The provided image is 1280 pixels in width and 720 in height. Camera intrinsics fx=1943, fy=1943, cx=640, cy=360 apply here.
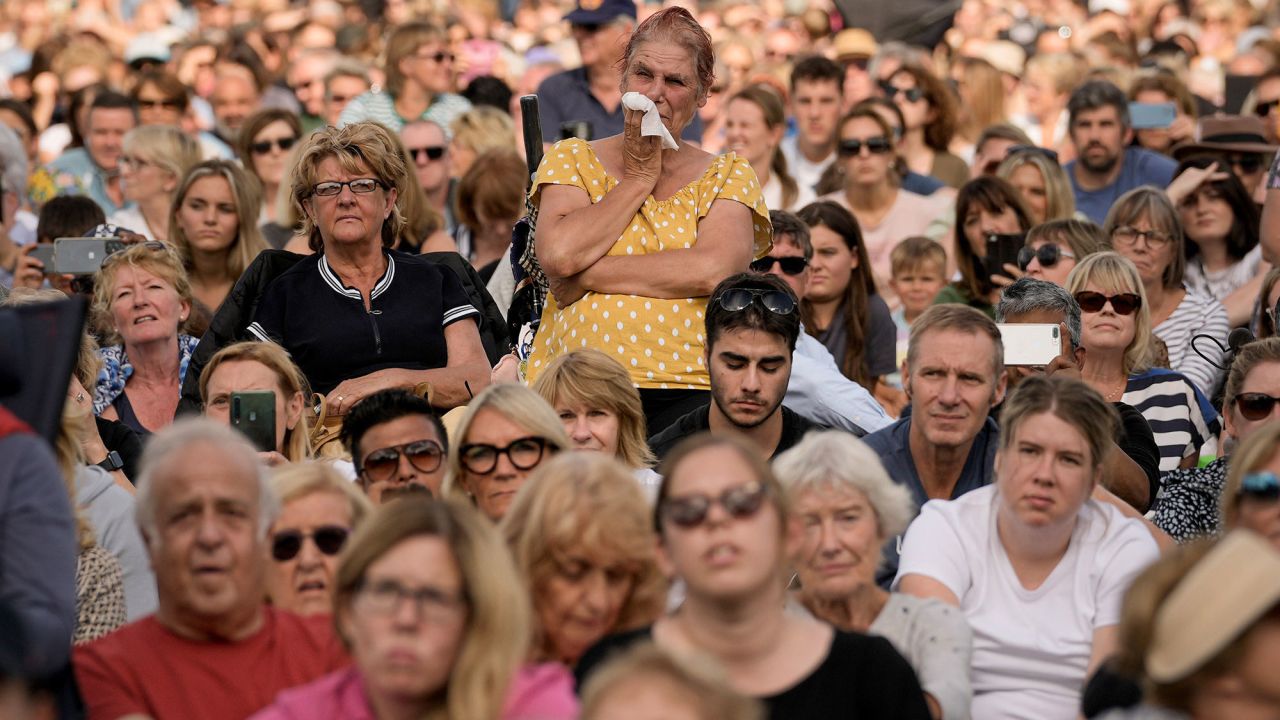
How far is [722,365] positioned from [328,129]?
169 centimetres

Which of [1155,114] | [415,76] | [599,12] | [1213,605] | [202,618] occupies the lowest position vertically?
[202,618]

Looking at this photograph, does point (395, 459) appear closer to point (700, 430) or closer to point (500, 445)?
point (500, 445)

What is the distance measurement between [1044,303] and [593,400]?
181cm

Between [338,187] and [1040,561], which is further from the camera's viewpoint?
[338,187]

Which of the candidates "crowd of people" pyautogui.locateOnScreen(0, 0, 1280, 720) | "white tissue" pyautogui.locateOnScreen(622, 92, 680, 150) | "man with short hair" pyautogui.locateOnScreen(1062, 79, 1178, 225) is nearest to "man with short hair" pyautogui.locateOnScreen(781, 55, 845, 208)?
"crowd of people" pyautogui.locateOnScreen(0, 0, 1280, 720)

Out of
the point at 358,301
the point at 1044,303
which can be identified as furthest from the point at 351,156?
the point at 1044,303

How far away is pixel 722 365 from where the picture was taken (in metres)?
5.74

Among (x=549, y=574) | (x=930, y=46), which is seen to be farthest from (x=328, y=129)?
(x=930, y=46)

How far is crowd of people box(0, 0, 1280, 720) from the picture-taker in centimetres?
370

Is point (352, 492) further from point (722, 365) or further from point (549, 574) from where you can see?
point (722, 365)

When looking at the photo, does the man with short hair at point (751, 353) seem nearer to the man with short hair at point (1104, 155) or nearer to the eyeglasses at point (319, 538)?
the eyeglasses at point (319, 538)

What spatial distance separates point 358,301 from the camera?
249 inches

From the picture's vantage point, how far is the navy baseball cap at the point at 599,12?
412 inches

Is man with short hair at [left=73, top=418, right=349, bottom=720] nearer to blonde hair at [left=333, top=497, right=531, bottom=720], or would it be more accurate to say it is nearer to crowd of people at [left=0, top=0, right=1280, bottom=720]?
crowd of people at [left=0, top=0, right=1280, bottom=720]
